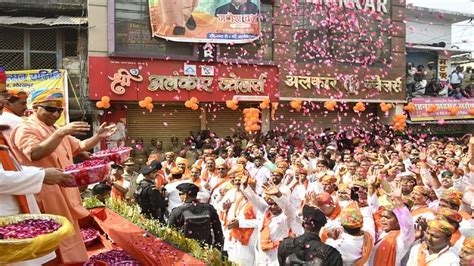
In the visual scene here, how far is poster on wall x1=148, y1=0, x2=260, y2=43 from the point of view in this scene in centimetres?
1502

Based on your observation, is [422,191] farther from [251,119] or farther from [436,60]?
[436,60]

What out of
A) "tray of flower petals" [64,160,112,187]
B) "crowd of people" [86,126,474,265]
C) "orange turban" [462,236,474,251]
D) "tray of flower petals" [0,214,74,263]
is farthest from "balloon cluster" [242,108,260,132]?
"tray of flower petals" [0,214,74,263]

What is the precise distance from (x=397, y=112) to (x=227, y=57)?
746 cm

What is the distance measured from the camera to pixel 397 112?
19375 mm

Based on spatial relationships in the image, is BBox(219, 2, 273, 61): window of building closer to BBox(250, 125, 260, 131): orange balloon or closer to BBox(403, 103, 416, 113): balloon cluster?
BBox(250, 125, 260, 131): orange balloon

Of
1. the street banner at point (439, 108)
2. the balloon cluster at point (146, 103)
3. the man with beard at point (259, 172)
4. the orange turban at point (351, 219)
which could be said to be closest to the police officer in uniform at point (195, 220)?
the orange turban at point (351, 219)

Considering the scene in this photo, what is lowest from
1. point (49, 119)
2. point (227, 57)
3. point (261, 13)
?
point (49, 119)

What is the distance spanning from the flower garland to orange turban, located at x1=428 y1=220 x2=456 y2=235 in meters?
1.73

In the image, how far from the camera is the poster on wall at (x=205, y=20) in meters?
15.0

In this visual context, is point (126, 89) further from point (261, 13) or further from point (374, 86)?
point (374, 86)

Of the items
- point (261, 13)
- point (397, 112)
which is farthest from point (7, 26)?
point (397, 112)

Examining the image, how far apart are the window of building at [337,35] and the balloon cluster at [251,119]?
108 inches

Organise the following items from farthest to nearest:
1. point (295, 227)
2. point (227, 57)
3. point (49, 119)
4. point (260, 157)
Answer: point (227, 57)
point (260, 157)
point (295, 227)
point (49, 119)

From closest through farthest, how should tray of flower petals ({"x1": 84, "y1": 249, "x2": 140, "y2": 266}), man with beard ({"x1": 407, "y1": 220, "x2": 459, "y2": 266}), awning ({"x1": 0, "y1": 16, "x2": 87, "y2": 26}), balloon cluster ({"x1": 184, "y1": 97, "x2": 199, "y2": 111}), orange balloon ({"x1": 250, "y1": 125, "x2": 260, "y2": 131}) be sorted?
man with beard ({"x1": 407, "y1": 220, "x2": 459, "y2": 266}), tray of flower petals ({"x1": 84, "y1": 249, "x2": 140, "y2": 266}), awning ({"x1": 0, "y1": 16, "x2": 87, "y2": 26}), balloon cluster ({"x1": 184, "y1": 97, "x2": 199, "y2": 111}), orange balloon ({"x1": 250, "y1": 125, "x2": 260, "y2": 131})
